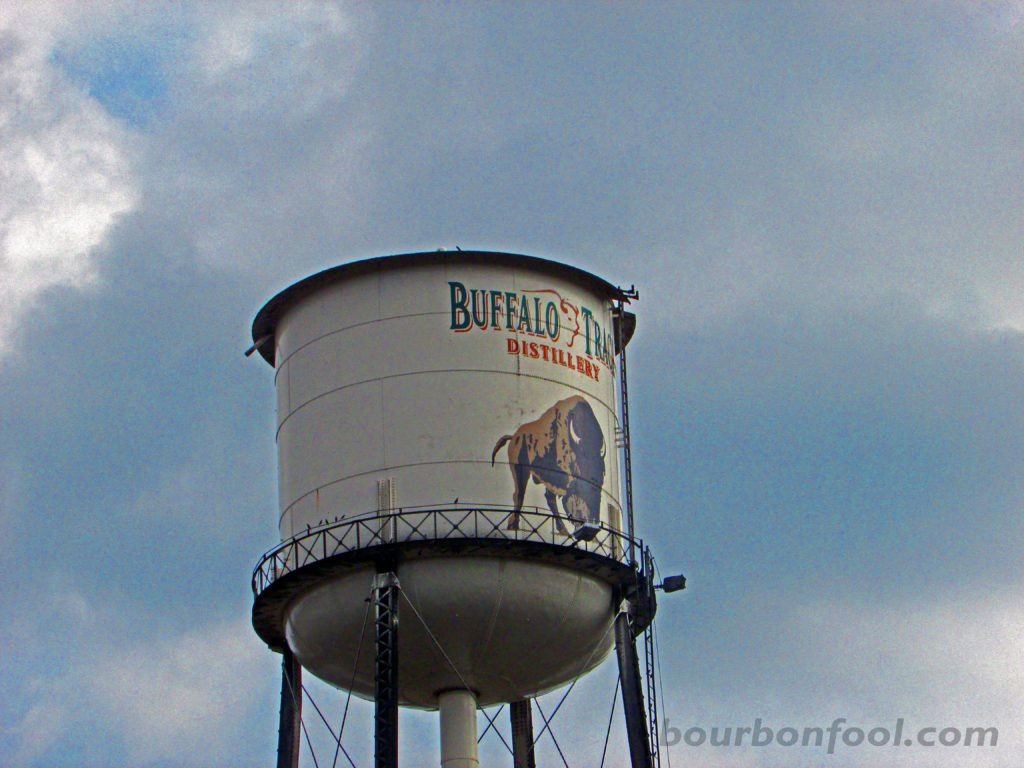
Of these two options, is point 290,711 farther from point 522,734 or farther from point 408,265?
point 408,265

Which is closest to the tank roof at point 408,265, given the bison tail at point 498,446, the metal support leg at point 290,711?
the bison tail at point 498,446

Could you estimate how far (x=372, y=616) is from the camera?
112 ft

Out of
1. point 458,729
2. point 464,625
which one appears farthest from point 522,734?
point 464,625

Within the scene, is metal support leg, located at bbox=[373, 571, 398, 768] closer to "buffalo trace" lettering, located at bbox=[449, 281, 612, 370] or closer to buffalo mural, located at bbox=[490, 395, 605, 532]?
buffalo mural, located at bbox=[490, 395, 605, 532]

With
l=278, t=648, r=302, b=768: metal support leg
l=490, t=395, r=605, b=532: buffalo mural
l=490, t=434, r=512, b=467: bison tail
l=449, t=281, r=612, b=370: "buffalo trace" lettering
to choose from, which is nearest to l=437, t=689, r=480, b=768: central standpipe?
l=278, t=648, r=302, b=768: metal support leg

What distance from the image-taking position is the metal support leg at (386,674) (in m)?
33.3

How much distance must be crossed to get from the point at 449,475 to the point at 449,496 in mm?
407

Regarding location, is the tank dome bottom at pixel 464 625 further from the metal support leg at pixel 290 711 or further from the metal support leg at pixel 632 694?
the metal support leg at pixel 290 711

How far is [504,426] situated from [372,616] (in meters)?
4.25

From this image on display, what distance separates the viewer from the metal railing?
3422cm

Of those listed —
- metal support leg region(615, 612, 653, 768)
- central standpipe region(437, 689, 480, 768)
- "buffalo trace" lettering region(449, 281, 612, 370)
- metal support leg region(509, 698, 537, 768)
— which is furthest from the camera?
metal support leg region(509, 698, 537, 768)

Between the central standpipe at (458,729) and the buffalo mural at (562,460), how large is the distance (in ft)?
14.3

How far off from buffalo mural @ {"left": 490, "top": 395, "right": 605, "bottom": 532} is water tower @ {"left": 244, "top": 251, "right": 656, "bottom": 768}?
0.04 meters

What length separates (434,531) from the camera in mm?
34188
